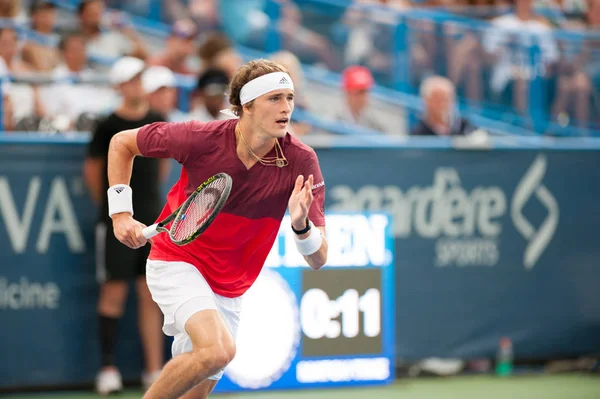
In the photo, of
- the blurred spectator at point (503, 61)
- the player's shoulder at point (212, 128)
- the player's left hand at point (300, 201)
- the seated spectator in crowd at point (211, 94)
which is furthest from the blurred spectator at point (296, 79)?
the player's left hand at point (300, 201)

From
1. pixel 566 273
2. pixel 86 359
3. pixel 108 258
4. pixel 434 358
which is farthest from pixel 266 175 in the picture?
pixel 566 273

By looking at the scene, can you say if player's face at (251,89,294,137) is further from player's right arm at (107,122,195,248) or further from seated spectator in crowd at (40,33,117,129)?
seated spectator in crowd at (40,33,117,129)

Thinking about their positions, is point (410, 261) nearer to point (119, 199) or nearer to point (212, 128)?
point (212, 128)

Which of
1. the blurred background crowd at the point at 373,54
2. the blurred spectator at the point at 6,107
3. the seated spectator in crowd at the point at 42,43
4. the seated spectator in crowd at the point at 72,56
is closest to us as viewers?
the blurred spectator at the point at 6,107

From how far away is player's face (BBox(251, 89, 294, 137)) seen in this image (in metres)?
5.25

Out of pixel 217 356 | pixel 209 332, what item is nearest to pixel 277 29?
pixel 209 332

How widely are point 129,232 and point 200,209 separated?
0.38 metres

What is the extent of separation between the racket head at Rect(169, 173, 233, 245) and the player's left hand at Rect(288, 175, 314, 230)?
0.33 m

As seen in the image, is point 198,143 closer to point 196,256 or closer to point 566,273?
point 196,256

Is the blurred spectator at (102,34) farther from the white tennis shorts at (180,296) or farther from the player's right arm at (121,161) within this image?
the white tennis shorts at (180,296)

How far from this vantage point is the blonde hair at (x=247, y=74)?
5.39 metres

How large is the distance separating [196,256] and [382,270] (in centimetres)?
267

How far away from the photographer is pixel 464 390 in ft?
26.1

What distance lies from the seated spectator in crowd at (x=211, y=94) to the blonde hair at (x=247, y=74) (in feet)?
8.14
